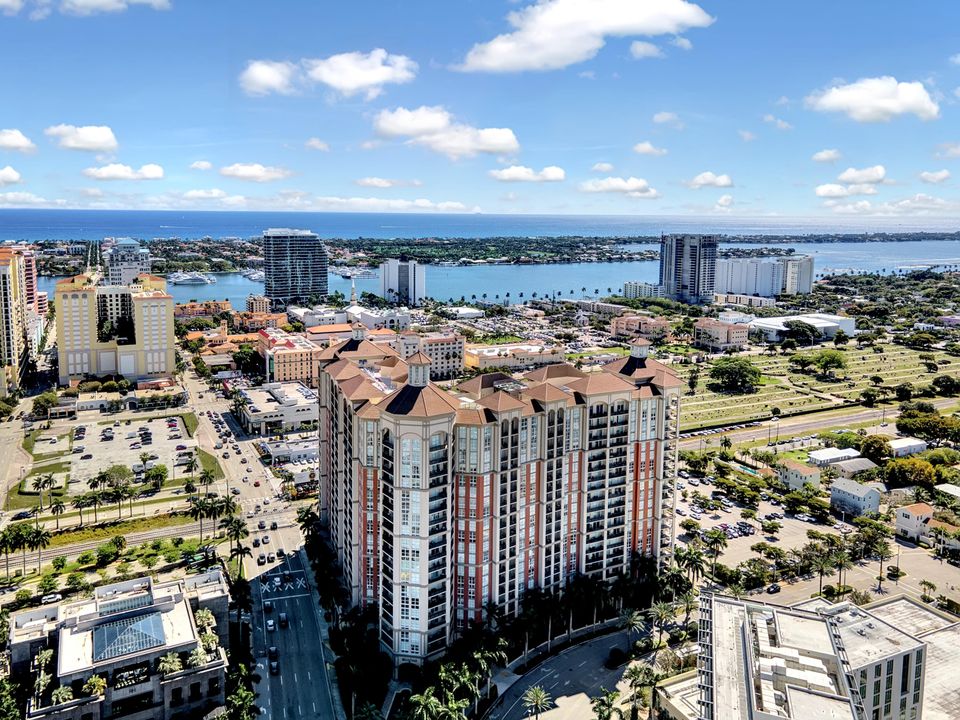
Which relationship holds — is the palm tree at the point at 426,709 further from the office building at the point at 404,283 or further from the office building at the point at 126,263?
the office building at the point at 404,283

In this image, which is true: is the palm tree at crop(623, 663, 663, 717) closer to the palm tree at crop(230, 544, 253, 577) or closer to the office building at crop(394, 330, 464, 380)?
the palm tree at crop(230, 544, 253, 577)

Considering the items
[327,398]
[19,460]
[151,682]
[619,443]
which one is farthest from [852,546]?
[19,460]

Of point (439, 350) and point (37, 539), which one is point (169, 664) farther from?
point (439, 350)

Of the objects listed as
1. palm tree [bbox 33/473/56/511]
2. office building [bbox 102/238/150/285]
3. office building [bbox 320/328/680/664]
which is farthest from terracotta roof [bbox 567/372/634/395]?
office building [bbox 102/238/150/285]

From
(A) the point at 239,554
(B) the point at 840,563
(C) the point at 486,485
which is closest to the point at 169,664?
(A) the point at 239,554

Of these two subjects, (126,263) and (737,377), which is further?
(126,263)

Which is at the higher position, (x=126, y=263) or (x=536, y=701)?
(x=126, y=263)

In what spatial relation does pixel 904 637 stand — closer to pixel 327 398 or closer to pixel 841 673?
pixel 841 673
